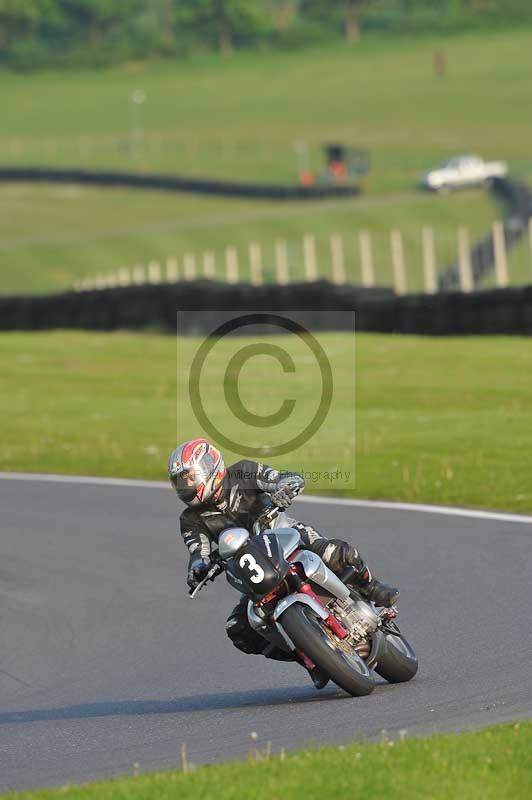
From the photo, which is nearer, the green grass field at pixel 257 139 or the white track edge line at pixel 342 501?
the white track edge line at pixel 342 501

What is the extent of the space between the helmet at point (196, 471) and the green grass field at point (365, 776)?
205 centimetres

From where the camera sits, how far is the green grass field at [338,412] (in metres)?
16.0

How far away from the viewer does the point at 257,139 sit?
9362 centimetres

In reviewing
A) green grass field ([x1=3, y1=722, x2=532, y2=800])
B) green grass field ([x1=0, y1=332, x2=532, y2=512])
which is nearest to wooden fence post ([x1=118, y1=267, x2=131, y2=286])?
green grass field ([x1=0, y1=332, x2=532, y2=512])

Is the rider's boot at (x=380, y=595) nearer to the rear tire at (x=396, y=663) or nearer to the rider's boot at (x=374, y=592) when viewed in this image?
the rider's boot at (x=374, y=592)

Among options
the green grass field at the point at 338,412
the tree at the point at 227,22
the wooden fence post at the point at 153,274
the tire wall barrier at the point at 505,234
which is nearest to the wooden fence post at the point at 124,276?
the wooden fence post at the point at 153,274

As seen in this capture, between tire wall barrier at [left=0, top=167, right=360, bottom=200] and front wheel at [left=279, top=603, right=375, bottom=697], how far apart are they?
58.3 metres

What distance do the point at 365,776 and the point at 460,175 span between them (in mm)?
63406

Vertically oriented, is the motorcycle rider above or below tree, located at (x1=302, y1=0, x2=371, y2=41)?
below

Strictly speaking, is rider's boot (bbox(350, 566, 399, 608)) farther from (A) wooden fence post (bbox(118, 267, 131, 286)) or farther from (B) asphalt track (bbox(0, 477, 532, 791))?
(A) wooden fence post (bbox(118, 267, 131, 286))

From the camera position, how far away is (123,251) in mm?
53938

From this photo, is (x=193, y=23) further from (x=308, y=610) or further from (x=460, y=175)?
(x=308, y=610)

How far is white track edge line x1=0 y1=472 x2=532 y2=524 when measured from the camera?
13695mm

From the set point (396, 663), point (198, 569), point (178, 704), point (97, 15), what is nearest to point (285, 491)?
point (198, 569)
